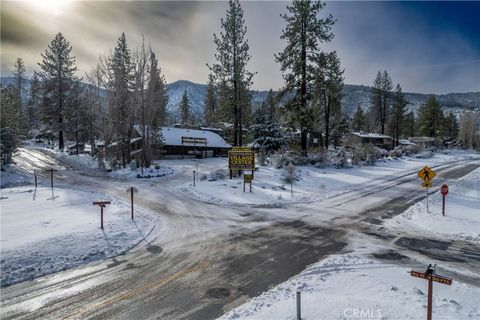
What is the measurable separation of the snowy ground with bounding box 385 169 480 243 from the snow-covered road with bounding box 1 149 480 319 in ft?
3.08

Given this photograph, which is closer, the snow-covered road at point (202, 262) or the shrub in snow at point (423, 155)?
the snow-covered road at point (202, 262)

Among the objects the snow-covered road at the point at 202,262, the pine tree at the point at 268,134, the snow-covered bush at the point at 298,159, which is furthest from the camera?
the pine tree at the point at 268,134

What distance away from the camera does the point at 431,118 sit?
7881cm

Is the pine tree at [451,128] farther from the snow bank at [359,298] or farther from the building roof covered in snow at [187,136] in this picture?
the snow bank at [359,298]

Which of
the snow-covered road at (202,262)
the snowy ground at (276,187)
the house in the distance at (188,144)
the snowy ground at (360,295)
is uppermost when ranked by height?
the house in the distance at (188,144)

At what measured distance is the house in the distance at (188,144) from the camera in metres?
45.8

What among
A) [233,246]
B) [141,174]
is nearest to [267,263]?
[233,246]

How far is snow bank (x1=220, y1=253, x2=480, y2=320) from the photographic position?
18.8ft

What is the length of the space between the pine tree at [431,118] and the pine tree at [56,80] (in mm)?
84006

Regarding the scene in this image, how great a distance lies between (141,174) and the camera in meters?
28.8

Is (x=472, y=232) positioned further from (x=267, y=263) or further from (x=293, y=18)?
(x=293, y=18)

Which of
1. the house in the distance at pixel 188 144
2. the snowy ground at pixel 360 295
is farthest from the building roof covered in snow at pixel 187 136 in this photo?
the snowy ground at pixel 360 295

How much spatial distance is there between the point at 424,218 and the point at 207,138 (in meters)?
41.7

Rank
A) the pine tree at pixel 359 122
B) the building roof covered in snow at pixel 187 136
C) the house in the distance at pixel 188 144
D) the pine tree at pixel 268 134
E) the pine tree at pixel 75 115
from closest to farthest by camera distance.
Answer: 1. the pine tree at pixel 268 134
2. the house in the distance at pixel 188 144
3. the building roof covered in snow at pixel 187 136
4. the pine tree at pixel 75 115
5. the pine tree at pixel 359 122
